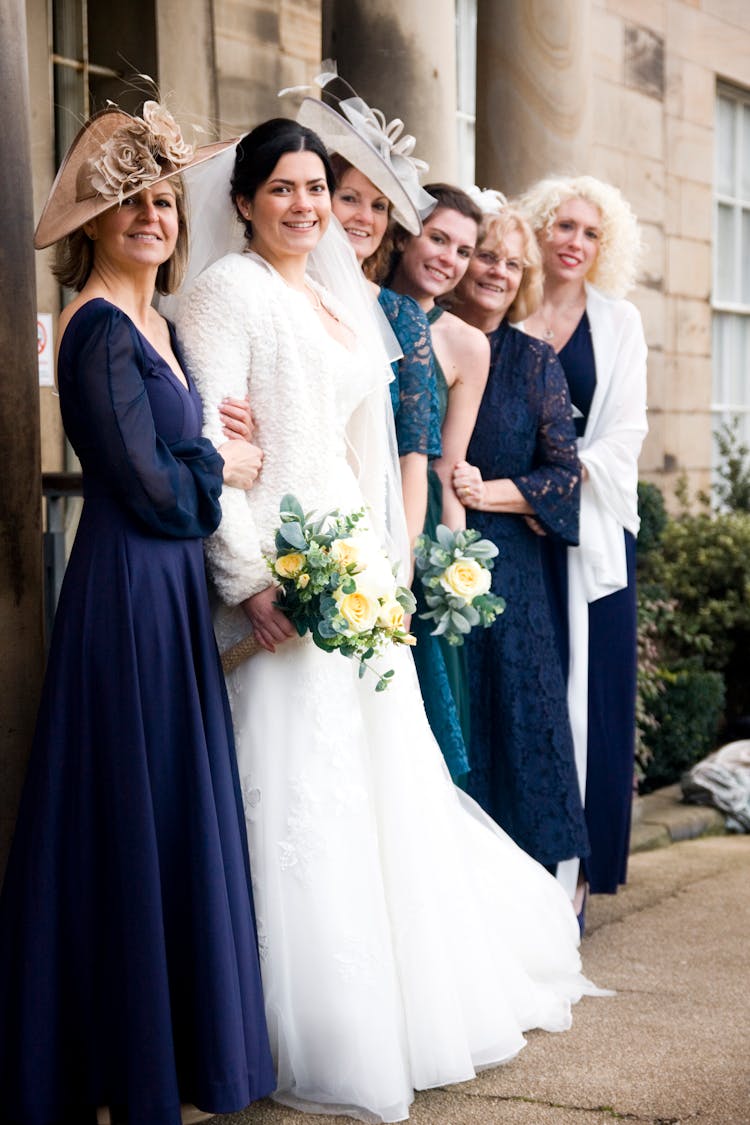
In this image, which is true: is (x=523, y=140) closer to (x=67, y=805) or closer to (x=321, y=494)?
(x=321, y=494)

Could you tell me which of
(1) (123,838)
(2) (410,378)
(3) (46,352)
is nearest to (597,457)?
(2) (410,378)

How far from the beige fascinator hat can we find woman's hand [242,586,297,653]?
0.89m

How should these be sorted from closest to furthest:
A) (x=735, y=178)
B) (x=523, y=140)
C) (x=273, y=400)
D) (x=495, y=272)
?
(x=273, y=400), (x=495, y=272), (x=523, y=140), (x=735, y=178)

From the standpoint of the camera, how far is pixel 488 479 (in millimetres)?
4539

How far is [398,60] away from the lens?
5.27m

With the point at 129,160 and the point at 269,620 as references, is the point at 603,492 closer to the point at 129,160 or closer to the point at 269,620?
the point at 269,620

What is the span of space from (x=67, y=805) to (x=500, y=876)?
1.41m

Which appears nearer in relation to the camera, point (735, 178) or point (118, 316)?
point (118, 316)

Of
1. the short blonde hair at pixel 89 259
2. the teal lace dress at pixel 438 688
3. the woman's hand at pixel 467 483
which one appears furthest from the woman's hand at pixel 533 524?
the short blonde hair at pixel 89 259

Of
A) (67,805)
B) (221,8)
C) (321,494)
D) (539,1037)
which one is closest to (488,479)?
(321,494)

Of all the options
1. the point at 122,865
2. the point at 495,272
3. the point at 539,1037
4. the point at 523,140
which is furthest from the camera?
the point at 523,140

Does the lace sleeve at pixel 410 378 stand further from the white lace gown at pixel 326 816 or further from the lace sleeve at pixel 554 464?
the lace sleeve at pixel 554 464

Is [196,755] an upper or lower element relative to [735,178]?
lower

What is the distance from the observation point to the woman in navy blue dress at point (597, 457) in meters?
4.82
